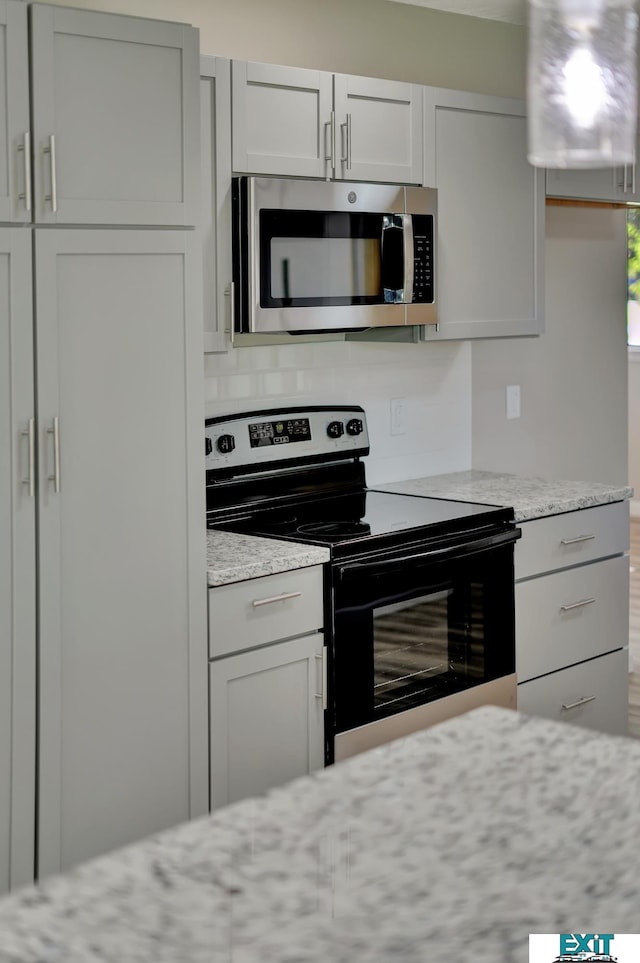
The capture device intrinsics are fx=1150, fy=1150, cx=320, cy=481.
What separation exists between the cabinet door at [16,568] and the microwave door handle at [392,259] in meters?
1.25

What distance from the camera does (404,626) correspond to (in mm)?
3086

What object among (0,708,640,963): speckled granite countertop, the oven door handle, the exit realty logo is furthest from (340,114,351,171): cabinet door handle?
the exit realty logo

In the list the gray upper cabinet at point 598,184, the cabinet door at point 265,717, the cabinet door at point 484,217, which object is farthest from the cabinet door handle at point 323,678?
the gray upper cabinet at point 598,184

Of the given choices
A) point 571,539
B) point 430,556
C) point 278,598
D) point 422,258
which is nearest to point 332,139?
point 422,258

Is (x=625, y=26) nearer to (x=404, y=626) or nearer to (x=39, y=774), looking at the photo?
(x=39, y=774)

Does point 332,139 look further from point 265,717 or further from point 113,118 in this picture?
point 265,717

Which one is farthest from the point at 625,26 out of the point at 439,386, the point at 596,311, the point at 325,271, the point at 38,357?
the point at 596,311

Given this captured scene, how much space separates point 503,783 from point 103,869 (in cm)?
44

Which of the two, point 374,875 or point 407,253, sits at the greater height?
point 407,253

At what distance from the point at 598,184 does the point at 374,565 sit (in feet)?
6.07

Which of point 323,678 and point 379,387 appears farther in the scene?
point 379,387

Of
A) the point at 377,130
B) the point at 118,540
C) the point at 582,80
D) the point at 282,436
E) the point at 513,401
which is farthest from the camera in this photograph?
the point at 513,401

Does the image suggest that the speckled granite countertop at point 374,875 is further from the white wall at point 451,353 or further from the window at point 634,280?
the window at point 634,280

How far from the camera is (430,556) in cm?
308
